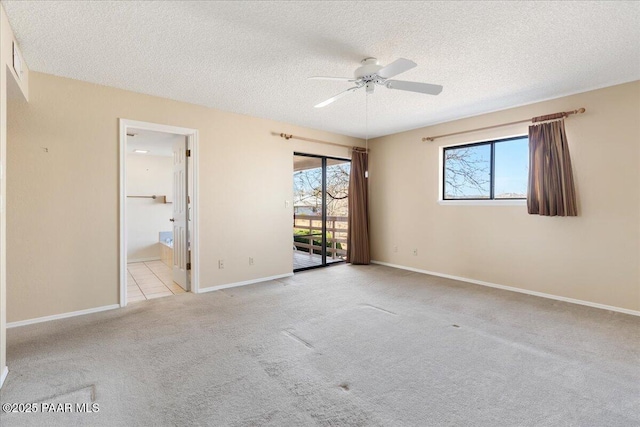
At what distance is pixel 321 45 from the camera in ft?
8.21

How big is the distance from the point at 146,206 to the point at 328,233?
4.02m

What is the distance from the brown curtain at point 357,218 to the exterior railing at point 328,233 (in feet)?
0.88

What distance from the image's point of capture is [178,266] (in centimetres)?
455

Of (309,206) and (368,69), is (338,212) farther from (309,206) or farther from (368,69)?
(368,69)

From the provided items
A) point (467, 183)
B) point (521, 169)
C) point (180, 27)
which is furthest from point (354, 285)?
point (180, 27)

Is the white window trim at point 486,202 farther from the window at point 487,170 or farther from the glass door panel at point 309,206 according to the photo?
the glass door panel at point 309,206

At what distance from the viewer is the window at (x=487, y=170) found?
167 inches

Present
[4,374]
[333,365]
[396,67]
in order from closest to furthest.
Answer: [4,374] < [333,365] < [396,67]

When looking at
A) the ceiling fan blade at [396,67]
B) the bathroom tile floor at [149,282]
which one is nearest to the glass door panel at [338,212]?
the bathroom tile floor at [149,282]

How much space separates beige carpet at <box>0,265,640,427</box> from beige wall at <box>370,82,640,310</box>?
45 centimetres

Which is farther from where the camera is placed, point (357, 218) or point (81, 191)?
point (357, 218)

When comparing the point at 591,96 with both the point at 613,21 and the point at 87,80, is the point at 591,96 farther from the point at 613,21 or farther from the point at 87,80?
the point at 87,80

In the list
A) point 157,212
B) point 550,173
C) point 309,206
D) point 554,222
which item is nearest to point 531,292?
point 554,222

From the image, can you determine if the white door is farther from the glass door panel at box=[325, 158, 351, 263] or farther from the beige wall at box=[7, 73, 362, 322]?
the glass door panel at box=[325, 158, 351, 263]
